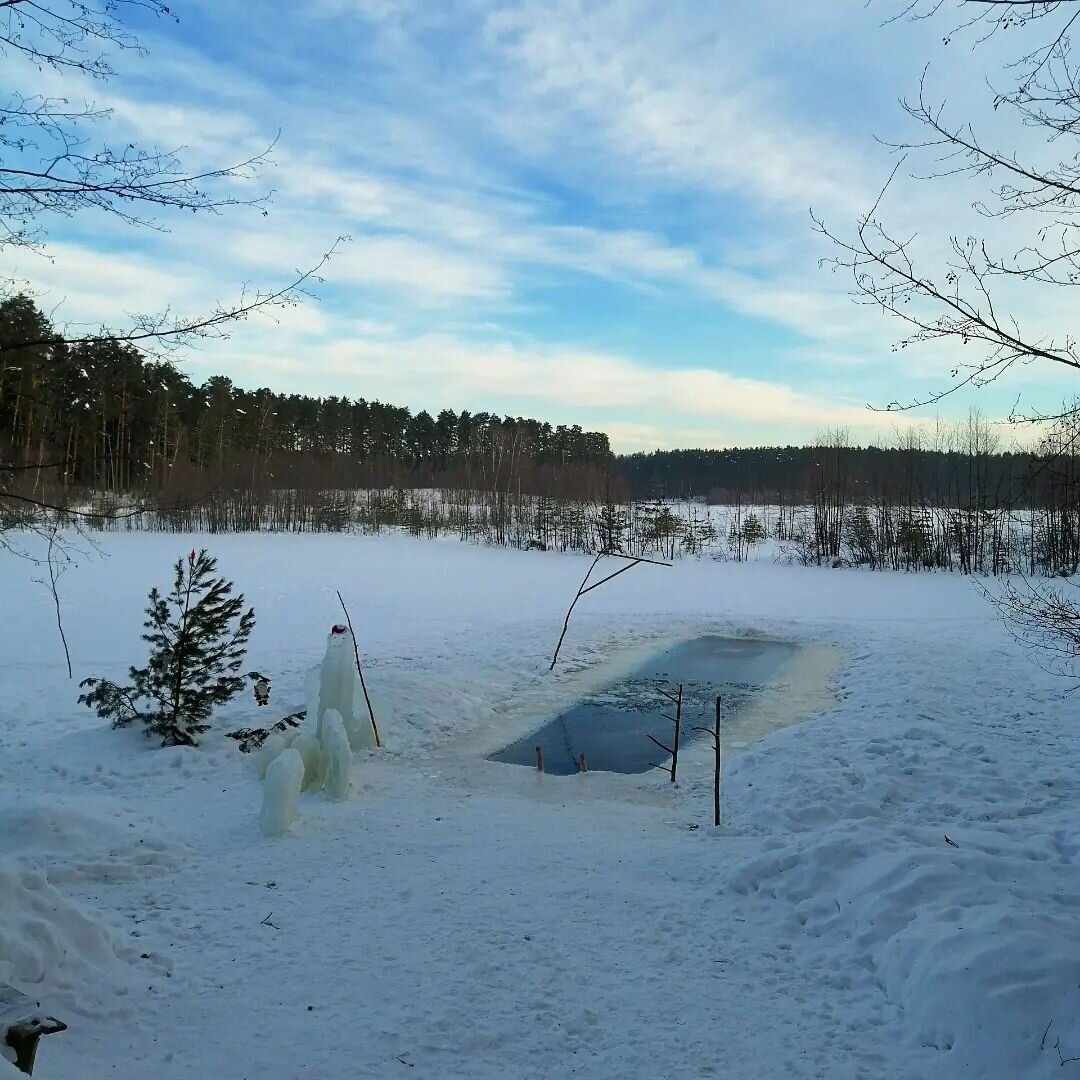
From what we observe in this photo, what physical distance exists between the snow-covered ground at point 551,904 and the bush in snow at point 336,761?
16cm

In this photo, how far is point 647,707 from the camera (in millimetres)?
10414

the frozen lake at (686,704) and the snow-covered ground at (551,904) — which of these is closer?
the snow-covered ground at (551,904)

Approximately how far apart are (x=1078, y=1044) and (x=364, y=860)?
12.7 feet

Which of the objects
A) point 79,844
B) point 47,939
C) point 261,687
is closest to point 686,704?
point 261,687

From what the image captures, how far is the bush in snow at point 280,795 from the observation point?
5.56 m

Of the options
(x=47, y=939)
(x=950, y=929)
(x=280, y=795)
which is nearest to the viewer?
(x=47, y=939)

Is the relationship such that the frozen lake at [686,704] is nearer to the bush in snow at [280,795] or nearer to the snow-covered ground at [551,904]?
the snow-covered ground at [551,904]

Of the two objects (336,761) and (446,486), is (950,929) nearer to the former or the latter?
(336,761)

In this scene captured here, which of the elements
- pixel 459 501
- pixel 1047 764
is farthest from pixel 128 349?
pixel 459 501

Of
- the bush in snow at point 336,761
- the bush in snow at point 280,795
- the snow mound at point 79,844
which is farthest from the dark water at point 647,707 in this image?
the snow mound at point 79,844

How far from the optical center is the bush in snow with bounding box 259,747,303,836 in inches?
219

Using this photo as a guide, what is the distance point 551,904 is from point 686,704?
617 centimetres

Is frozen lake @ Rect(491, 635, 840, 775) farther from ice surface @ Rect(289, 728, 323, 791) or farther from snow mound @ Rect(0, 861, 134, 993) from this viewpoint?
snow mound @ Rect(0, 861, 134, 993)

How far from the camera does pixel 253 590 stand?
1991 cm
